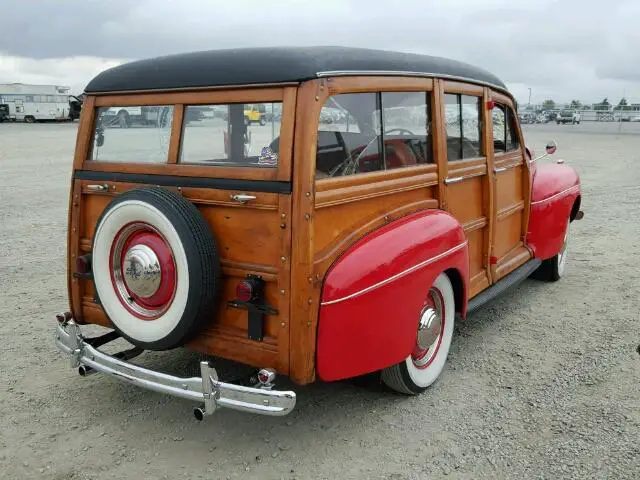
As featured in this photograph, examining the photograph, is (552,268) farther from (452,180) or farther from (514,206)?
(452,180)

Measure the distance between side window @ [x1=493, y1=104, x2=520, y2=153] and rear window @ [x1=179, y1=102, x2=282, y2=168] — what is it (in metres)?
2.17

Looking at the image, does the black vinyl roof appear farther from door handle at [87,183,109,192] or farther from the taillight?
the taillight

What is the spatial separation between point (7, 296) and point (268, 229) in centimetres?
355

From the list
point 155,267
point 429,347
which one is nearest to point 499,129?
point 429,347

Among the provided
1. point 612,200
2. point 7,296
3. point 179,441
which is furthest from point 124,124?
point 612,200

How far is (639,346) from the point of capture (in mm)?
4227

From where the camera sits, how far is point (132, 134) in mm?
3373

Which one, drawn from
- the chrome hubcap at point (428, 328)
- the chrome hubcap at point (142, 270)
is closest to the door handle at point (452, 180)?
the chrome hubcap at point (428, 328)

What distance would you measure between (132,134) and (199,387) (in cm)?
147

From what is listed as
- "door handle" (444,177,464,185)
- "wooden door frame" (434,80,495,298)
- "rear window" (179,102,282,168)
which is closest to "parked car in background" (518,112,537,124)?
"wooden door frame" (434,80,495,298)

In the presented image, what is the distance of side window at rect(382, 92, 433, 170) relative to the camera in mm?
3299

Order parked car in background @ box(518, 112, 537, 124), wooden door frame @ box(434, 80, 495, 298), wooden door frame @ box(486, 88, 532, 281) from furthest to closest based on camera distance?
parked car in background @ box(518, 112, 537, 124) < wooden door frame @ box(486, 88, 532, 281) < wooden door frame @ box(434, 80, 495, 298)

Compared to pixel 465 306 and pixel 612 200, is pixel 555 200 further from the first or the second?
pixel 612 200

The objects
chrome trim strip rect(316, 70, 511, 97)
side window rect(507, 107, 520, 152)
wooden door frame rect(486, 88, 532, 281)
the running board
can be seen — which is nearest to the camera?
chrome trim strip rect(316, 70, 511, 97)
